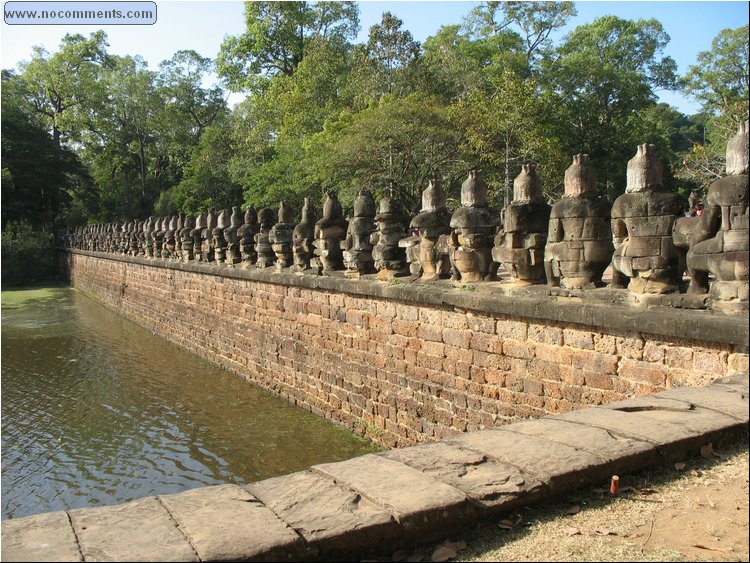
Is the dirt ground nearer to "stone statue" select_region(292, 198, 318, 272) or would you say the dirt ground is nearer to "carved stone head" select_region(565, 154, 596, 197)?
"carved stone head" select_region(565, 154, 596, 197)

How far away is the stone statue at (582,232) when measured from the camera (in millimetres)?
5594

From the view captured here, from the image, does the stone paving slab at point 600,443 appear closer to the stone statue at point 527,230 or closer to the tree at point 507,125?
the stone statue at point 527,230

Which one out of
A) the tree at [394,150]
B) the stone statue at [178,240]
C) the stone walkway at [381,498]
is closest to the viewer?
the stone walkway at [381,498]

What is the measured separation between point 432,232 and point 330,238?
2.41 m

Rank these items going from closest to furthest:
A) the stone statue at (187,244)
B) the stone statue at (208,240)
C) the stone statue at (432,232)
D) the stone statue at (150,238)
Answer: the stone statue at (432,232)
the stone statue at (208,240)
the stone statue at (187,244)
the stone statue at (150,238)

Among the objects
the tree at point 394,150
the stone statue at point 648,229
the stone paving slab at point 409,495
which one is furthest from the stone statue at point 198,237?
the stone paving slab at point 409,495

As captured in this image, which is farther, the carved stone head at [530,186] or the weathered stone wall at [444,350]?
the carved stone head at [530,186]

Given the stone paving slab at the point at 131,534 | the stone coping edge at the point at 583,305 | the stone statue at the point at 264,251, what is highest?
the stone statue at the point at 264,251

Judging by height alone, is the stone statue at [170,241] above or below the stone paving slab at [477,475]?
above

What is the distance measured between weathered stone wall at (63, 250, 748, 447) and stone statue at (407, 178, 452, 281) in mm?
326

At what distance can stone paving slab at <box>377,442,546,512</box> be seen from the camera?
287cm

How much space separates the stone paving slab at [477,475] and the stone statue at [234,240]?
33.6ft

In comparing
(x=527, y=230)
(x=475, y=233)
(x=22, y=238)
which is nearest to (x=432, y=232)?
(x=475, y=233)

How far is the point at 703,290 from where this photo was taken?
15.7 feet
